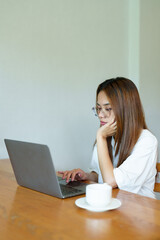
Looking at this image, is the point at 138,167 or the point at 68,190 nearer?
the point at 68,190

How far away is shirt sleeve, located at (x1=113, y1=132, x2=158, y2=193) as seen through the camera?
3.99ft

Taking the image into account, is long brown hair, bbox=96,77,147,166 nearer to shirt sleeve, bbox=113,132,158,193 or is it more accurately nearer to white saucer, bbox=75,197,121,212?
shirt sleeve, bbox=113,132,158,193

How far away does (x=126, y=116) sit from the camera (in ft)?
4.50

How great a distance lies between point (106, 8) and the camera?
2.56m

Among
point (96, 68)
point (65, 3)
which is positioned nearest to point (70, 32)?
point (65, 3)

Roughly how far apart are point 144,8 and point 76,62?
0.94 meters

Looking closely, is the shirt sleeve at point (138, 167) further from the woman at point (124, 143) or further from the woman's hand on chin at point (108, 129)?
the woman's hand on chin at point (108, 129)

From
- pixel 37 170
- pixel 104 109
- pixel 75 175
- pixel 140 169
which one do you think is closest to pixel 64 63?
pixel 104 109

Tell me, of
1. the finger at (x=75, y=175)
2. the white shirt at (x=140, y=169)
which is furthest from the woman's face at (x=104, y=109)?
the finger at (x=75, y=175)

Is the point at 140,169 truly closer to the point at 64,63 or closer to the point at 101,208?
the point at 101,208

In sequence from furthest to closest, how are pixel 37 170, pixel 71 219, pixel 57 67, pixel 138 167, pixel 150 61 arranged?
pixel 150 61
pixel 57 67
pixel 138 167
pixel 37 170
pixel 71 219

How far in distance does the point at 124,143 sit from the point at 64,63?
110cm

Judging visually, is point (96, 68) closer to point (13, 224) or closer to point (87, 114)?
point (87, 114)

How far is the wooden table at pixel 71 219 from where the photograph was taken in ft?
2.28
